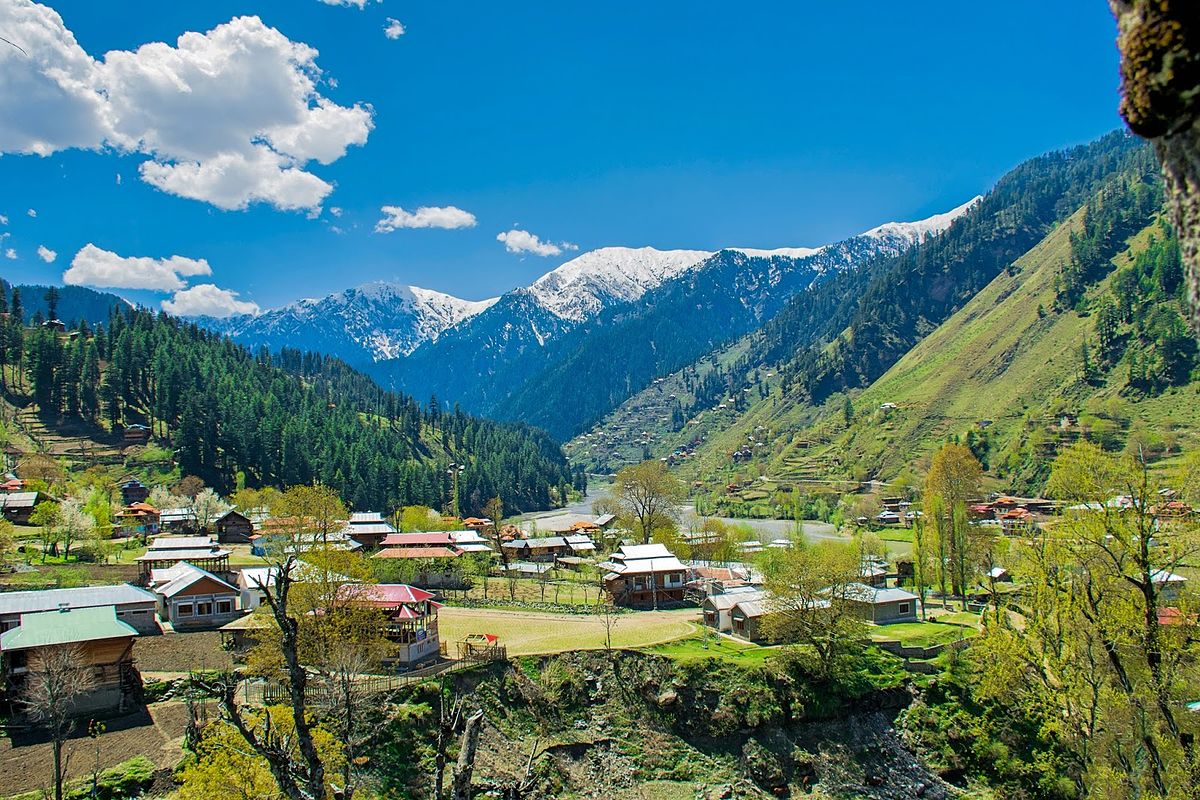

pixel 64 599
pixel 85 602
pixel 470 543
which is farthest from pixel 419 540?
pixel 64 599

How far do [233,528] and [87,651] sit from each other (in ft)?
190

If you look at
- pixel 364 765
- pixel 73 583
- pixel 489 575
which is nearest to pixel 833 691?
pixel 364 765

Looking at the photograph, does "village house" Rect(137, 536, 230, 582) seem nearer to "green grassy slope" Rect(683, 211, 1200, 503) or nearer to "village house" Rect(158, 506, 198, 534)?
"village house" Rect(158, 506, 198, 534)

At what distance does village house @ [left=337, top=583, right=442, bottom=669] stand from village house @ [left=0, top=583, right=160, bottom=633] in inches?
550

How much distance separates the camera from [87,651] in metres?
37.8

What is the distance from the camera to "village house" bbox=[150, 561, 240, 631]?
53375 mm

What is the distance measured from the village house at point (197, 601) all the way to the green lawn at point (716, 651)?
30.8 meters

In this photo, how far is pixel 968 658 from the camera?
163 ft

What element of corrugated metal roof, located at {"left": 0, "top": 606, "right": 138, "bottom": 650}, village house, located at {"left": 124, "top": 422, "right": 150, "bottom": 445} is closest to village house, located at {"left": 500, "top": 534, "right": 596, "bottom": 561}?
corrugated metal roof, located at {"left": 0, "top": 606, "right": 138, "bottom": 650}

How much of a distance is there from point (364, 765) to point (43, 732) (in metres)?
14.6

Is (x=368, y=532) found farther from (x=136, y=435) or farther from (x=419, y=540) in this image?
(x=136, y=435)

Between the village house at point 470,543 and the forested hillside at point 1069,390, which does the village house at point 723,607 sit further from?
the forested hillside at point 1069,390

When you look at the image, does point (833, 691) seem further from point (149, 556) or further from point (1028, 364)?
point (1028, 364)

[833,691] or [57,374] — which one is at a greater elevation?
[57,374]
